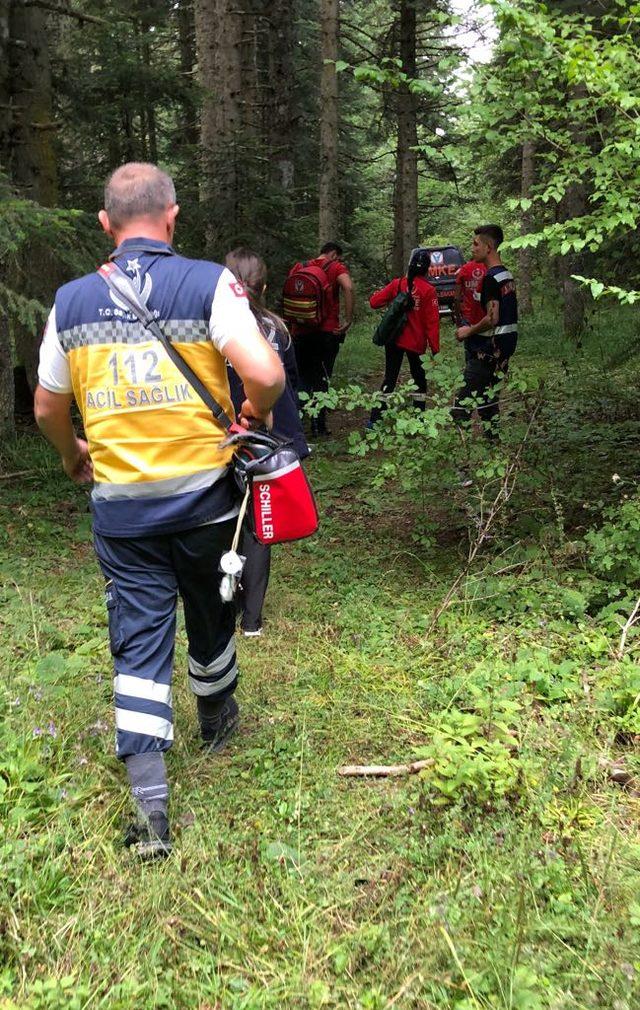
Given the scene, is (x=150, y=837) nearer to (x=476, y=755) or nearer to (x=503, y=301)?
(x=476, y=755)

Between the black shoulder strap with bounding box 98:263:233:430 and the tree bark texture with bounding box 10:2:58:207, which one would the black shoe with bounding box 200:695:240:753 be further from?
the tree bark texture with bounding box 10:2:58:207

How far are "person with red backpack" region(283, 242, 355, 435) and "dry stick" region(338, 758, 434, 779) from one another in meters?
5.46

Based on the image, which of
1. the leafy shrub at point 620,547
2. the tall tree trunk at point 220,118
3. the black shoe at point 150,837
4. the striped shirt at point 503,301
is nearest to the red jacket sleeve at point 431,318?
the striped shirt at point 503,301

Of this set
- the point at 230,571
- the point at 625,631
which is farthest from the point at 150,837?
the point at 625,631

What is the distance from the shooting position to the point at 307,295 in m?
8.24

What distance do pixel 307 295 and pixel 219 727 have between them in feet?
19.4

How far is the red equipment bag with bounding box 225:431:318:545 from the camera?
288 cm

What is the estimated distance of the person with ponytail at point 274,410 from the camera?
4227 mm

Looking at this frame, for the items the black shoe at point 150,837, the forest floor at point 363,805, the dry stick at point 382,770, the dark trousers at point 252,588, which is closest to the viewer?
the forest floor at point 363,805

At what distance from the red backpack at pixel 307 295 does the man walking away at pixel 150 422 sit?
5.62 metres

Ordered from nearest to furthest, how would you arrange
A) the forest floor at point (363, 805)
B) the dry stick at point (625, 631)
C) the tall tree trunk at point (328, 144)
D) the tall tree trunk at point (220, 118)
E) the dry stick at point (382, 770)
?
the forest floor at point (363, 805) → the dry stick at point (382, 770) → the dry stick at point (625, 631) → the tall tree trunk at point (220, 118) → the tall tree trunk at point (328, 144)

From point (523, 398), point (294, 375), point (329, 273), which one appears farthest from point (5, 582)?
point (329, 273)

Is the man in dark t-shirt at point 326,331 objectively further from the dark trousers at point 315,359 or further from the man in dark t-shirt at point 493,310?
the man in dark t-shirt at point 493,310

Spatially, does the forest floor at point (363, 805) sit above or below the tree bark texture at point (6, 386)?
below
